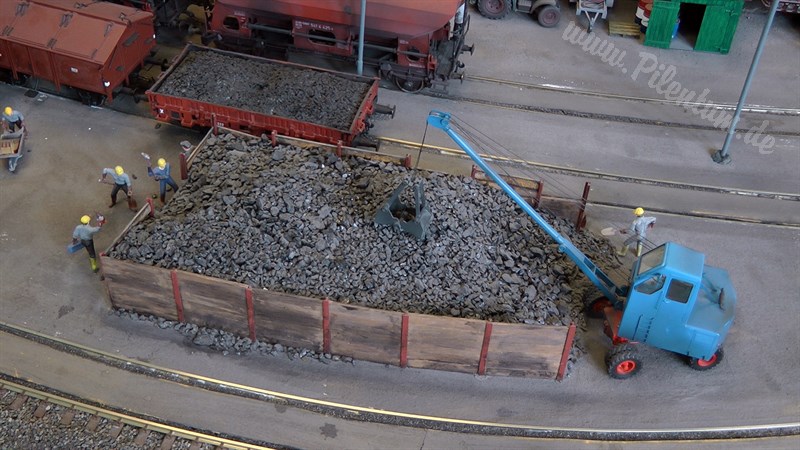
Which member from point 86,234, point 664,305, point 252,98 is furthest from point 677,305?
point 86,234

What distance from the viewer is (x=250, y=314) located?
15531 millimetres

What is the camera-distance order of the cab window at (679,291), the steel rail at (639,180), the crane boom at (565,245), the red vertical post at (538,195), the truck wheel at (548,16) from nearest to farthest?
the cab window at (679,291) → the crane boom at (565,245) → the red vertical post at (538,195) → the steel rail at (639,180) → the truck wheel at (548,16)

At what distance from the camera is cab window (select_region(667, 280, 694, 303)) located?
14.8m

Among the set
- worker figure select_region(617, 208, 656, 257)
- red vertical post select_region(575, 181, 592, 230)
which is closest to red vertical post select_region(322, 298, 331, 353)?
red vertical post select_region(575, 181, 592, 230)

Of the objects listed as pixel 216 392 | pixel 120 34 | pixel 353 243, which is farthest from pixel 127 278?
pixel 120 34

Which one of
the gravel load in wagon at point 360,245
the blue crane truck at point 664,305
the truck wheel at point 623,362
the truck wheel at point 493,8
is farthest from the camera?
the truck wheel at point 493,8

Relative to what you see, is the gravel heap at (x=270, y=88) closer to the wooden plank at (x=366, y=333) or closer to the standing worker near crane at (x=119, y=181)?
the standing worker near crane at (x=119, y=181)

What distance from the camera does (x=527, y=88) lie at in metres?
23.6

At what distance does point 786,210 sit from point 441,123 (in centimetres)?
959

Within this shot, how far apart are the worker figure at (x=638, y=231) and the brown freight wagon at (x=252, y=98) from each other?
6603mm

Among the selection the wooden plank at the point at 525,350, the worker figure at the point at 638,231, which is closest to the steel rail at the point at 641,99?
the worker figure at the point at 638,231

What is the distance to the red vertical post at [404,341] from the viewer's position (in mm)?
14891

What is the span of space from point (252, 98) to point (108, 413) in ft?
28.1

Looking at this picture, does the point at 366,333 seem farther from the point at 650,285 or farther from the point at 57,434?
the point at 57,434
